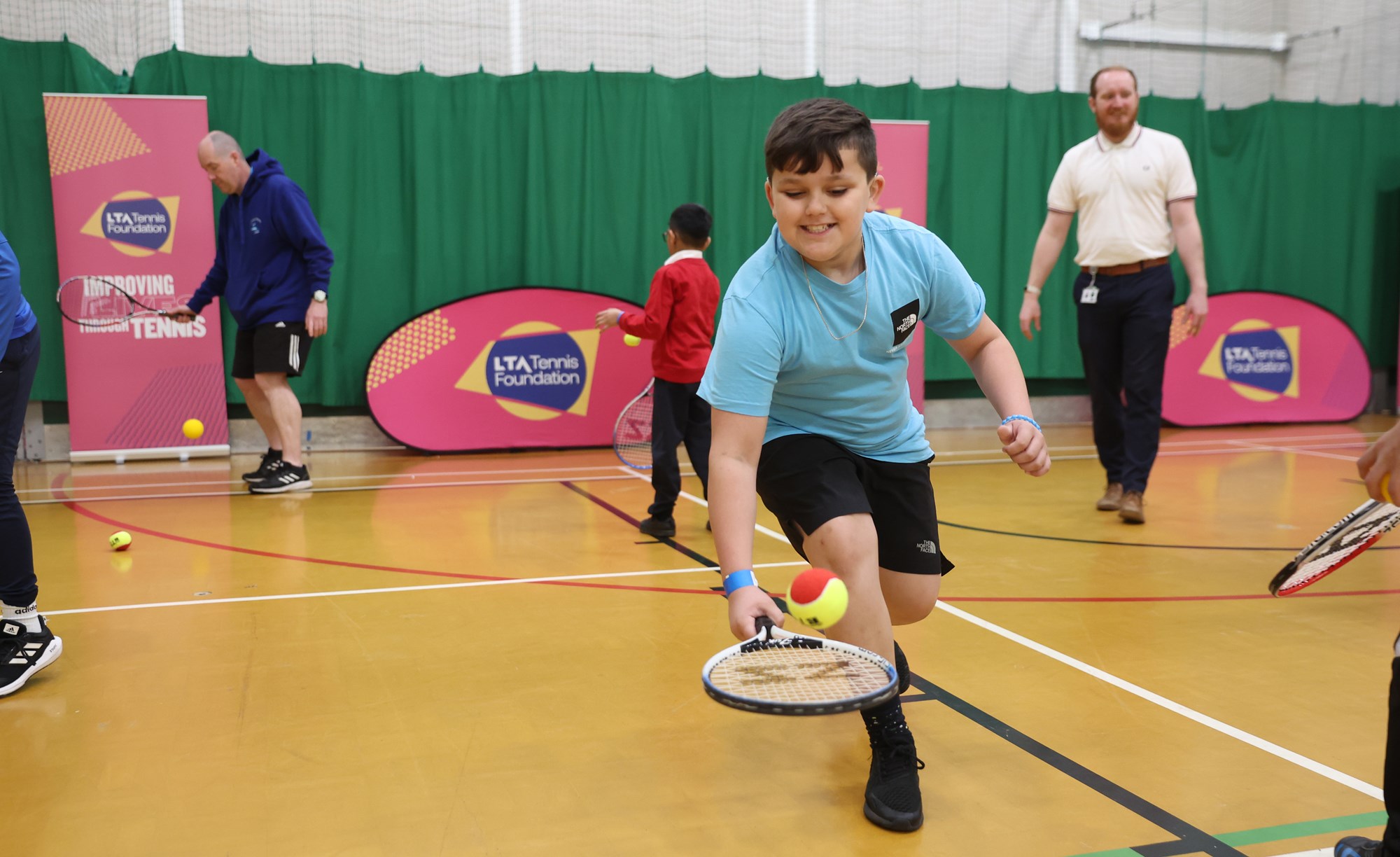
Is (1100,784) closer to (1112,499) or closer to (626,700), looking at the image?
(626,700)

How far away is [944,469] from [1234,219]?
4503 millimetres

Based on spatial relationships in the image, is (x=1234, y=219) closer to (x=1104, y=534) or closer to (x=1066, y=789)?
(x=1104, y=534)

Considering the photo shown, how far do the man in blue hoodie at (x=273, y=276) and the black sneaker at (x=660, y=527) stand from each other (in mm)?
2293

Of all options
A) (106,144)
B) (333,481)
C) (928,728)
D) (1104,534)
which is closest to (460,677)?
(928,728)

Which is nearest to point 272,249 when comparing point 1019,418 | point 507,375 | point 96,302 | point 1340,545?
point 96,302

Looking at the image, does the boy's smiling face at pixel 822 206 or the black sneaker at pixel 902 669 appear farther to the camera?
the black sneaker at pixel 902 669

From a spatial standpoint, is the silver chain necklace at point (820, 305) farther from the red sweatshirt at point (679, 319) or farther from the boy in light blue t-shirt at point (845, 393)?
the red sweatshirt at point (679, 319)

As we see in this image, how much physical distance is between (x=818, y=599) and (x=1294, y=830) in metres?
1.11

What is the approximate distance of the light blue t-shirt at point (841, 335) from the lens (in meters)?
2.10

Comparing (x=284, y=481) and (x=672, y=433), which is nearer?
(x=672, y=433)

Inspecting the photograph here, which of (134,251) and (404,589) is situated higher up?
(134,251)

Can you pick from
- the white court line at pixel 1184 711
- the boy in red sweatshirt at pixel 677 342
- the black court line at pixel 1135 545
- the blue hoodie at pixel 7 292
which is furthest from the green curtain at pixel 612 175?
the white court line at pixel 1184 711

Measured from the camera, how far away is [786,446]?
7.73 feet

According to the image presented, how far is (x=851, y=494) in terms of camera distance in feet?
7.43
